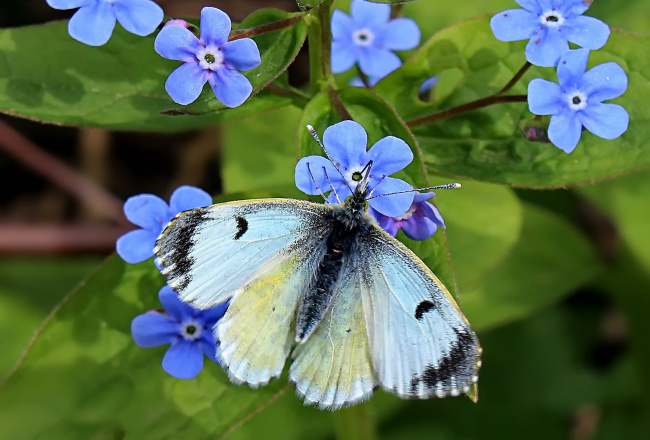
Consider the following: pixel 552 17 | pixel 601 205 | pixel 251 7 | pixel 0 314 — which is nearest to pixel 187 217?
pixel 552 17

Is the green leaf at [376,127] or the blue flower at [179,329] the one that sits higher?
the green leaf at [376,127]

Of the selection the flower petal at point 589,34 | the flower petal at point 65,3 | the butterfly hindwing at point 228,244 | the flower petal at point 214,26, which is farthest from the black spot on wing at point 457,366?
the flower petal at point 65,3

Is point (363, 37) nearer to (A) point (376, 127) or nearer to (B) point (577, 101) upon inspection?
(A) point (376, 127)

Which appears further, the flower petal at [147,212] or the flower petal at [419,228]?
the flower petal at [147,212]

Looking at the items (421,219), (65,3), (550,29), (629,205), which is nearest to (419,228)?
(421,219)

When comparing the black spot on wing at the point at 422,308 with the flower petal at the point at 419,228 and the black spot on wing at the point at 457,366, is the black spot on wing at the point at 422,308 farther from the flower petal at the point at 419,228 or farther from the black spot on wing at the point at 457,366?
the flower petal at the point at 419,228

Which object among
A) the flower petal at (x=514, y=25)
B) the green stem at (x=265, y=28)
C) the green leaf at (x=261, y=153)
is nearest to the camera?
the green stem at (x=265, y=28)
